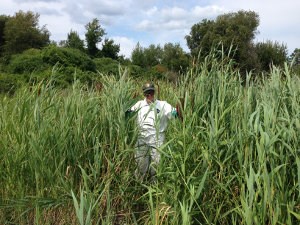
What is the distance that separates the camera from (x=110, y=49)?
1179 inches

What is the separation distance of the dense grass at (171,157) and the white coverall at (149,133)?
0.10 metres

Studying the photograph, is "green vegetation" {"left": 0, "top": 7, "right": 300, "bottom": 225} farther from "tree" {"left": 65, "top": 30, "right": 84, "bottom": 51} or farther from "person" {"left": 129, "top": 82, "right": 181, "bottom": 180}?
"tree" {"left": 65, "top": 30, "right": 84, "bottom": 51}

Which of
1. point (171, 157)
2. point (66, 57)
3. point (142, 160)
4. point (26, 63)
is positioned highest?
point (66, 57)

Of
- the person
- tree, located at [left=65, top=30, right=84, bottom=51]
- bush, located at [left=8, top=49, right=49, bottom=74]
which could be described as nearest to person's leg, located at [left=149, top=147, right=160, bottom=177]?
the person

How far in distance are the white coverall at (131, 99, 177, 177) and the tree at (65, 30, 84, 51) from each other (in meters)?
26.5

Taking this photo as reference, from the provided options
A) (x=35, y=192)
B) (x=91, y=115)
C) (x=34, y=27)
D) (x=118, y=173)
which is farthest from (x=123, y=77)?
(x=34, y=27)

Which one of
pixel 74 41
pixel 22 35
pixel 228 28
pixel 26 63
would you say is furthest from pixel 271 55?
pixel 22 35

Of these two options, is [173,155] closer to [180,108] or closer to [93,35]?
[180,108]

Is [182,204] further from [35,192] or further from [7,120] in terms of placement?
[7,120]

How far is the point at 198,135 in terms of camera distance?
288 cm

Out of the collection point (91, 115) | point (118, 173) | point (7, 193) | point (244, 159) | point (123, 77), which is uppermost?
point (123, 77)

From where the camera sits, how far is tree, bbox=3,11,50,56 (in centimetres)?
3117

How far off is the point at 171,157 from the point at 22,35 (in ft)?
101

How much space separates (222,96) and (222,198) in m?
0.76
